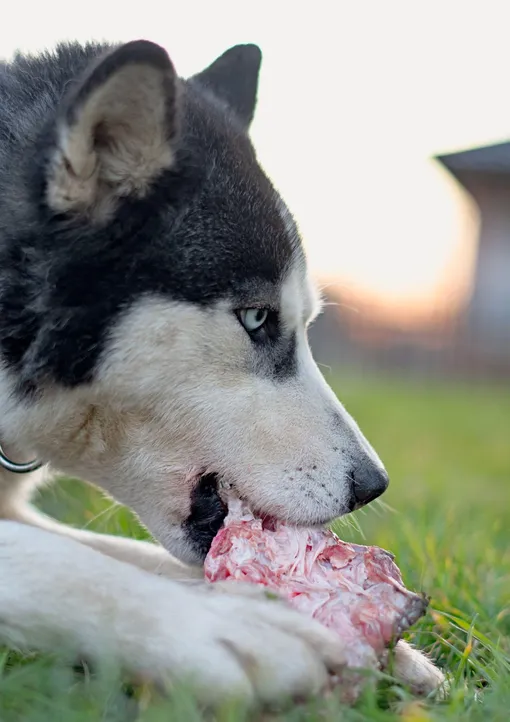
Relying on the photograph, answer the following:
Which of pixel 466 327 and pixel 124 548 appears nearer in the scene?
pixel 124 548

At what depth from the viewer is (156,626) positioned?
1500 mm

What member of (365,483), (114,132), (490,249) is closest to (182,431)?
(365,483)

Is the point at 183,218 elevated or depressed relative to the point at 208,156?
depressed

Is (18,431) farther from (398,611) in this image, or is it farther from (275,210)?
(398,611)

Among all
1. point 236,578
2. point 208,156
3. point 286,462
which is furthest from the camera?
point 208,156

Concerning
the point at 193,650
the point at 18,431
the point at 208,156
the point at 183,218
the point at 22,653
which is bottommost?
the point at 22,653

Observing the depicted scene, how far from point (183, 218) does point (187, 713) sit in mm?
1265

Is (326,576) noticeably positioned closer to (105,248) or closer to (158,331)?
(158,331)

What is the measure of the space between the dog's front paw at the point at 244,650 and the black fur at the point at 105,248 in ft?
2.54

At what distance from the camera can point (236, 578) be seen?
1.80 m

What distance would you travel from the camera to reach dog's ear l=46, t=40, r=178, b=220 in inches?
75.0

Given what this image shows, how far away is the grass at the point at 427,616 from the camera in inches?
56.1

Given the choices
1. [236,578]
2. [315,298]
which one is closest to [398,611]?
[236,578]

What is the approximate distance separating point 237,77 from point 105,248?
1304 mm
